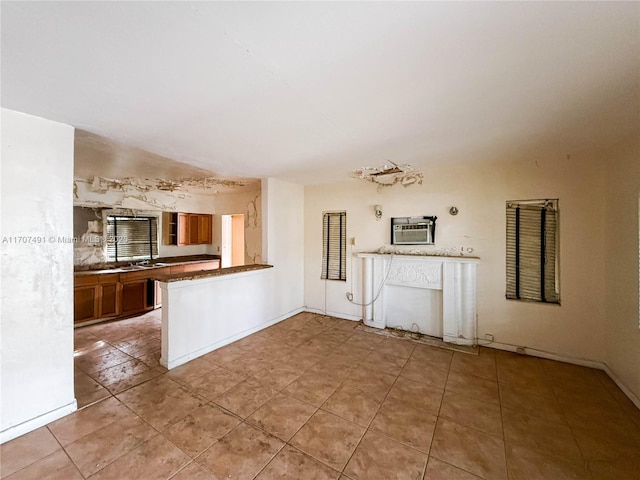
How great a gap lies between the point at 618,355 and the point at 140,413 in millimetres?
4404

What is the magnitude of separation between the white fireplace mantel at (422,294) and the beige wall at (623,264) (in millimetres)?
1189

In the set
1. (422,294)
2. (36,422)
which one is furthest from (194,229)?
(422,294)

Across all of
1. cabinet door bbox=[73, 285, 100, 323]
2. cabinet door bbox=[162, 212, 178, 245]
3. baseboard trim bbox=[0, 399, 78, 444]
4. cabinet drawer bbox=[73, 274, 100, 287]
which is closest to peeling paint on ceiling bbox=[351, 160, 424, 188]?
baseboard trim bbox=[0, 399, 78, 444]

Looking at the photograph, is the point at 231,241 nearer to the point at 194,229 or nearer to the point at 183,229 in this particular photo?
the point at 194,229

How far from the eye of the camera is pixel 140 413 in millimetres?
1996

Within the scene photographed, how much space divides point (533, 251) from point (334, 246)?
272 cm

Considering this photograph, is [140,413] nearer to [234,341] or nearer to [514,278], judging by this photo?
[234,341]

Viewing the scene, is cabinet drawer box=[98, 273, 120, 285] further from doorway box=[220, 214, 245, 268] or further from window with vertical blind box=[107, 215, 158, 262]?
doorway box=[220, 214, 245, 268]

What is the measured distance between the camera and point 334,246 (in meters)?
4.40

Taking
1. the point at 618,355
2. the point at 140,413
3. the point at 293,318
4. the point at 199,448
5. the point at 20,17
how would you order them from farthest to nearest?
the point at 293,318 < the point at 618,355 < the point at 140,413 < the point at 199,448 < the point at 20,17

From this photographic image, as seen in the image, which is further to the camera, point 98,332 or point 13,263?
point 98,332

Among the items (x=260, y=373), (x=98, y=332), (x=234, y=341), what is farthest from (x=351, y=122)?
(x=98, y=332)

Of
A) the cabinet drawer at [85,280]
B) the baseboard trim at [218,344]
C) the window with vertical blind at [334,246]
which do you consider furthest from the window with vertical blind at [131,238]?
the window with vertical blind at [334,246]

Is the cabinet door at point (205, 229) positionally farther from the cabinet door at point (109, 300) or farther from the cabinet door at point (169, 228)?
the cabinet door at point (109, 300)
